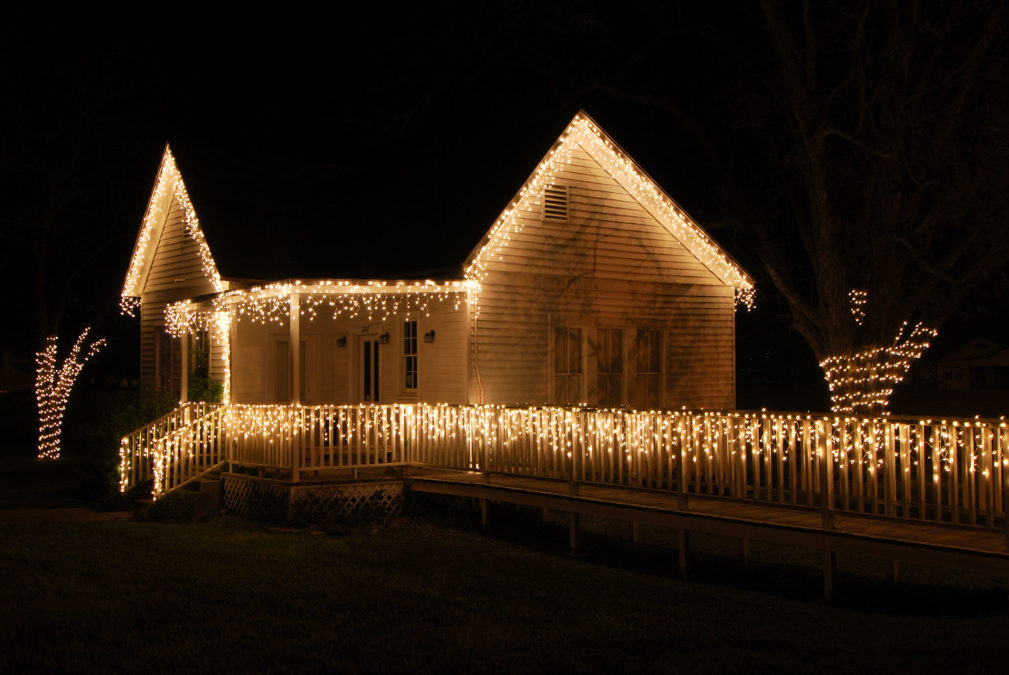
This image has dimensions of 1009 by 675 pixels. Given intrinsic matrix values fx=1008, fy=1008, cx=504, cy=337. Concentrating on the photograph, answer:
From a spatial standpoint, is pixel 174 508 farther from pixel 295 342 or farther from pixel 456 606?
pixel 456 606

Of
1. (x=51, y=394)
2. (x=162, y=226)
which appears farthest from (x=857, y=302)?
(x=51, y=394)

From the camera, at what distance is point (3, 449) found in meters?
30.7

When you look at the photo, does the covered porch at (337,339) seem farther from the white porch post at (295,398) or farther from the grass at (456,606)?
the grass at (456,606)

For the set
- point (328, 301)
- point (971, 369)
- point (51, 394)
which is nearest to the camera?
point (328, 301)

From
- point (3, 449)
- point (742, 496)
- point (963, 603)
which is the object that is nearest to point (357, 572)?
point (742, 496)

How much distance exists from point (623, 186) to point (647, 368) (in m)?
3.59

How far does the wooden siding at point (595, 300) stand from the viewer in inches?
679

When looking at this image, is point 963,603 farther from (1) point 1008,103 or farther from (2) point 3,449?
(2) point 3,449

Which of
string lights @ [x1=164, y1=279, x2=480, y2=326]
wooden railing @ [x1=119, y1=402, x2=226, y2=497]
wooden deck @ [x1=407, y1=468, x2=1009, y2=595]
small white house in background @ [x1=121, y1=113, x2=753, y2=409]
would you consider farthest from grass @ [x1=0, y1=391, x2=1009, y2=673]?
small white house in background @ [x1=121, y1=113, x2=753, y2=409]

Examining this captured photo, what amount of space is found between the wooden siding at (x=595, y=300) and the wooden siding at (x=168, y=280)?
21.2ft

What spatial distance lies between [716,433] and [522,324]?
653 centimetres

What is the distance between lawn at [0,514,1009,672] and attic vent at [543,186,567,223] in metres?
7.25

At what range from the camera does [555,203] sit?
18078mm

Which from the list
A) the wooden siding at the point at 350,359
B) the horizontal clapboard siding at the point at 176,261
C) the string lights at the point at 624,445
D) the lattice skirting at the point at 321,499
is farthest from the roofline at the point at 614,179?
the horizontal clapboard siding at the point at 176,261
